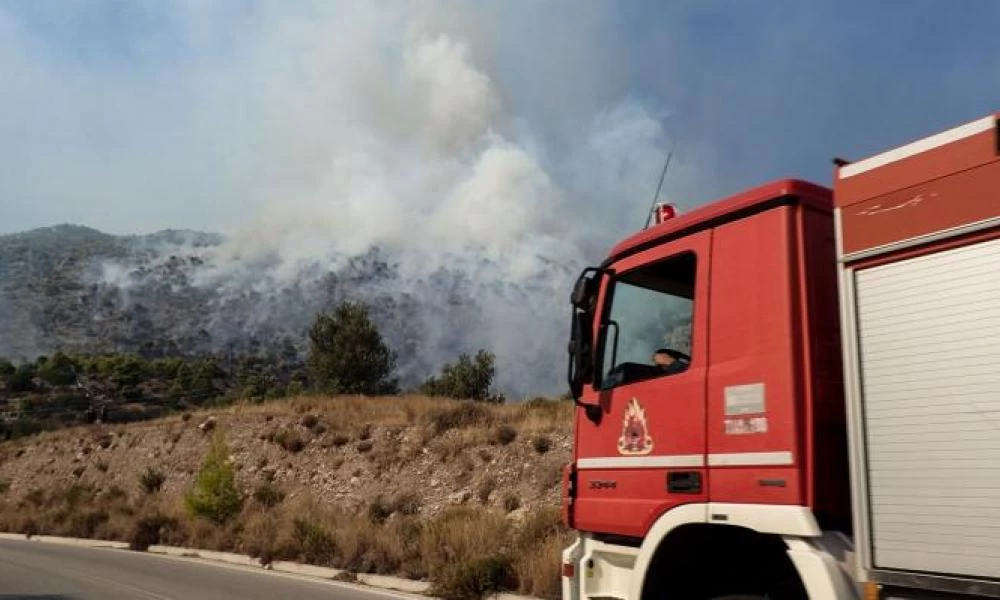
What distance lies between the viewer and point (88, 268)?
522 feet

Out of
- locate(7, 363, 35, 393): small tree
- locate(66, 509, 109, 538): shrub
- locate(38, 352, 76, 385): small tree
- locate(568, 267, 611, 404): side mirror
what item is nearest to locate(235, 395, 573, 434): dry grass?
locate(66, 509, 109, 538): shrub

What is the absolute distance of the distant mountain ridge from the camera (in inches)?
4550

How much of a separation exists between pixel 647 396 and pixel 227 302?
145 m

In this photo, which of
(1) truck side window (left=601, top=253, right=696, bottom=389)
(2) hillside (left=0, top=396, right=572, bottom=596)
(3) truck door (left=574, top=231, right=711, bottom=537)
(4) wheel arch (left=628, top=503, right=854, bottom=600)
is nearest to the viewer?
(4) wheel arch (left=628, top=503, right=854, bottom=600)

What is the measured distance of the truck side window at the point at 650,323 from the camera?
5.12m

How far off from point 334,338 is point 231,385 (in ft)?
92.7

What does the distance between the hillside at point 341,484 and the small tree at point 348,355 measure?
1084 centimetres

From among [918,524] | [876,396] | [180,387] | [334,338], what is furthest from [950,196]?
[180,387]

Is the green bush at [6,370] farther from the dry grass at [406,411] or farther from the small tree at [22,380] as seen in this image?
the dry grass at [406,411]

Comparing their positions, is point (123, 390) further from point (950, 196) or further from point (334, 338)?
point (950, 196)

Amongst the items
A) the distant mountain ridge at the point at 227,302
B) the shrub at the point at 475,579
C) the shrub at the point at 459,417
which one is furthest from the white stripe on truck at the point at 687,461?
the distant mountain ridge at the point at 227,302

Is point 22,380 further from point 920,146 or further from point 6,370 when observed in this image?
point 920,146

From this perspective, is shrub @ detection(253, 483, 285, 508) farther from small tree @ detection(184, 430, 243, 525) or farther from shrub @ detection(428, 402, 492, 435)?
shrub @ detection(428, 402, 492, 435)

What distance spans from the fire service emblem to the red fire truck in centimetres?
1
